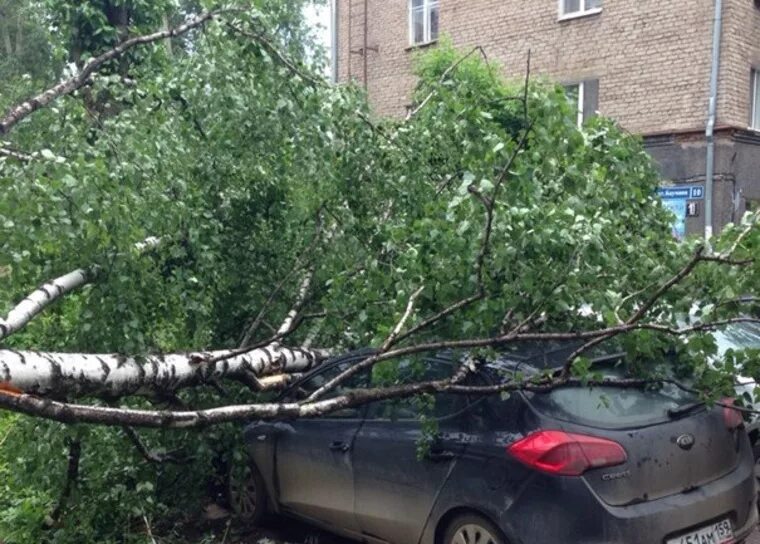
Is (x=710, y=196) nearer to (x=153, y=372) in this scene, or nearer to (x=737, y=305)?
(x=737, y=305)

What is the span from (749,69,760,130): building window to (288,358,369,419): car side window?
547 inches

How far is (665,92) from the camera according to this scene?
16.3 metres

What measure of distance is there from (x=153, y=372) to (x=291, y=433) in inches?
55.2

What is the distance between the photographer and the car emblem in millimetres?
4160

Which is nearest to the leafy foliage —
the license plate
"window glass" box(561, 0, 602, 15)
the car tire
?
the license plate

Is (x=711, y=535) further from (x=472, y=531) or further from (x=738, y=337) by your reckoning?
(x=738, y=337)

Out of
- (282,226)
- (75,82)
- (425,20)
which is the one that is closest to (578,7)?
(425,20)

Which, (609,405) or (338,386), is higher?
(609,405)

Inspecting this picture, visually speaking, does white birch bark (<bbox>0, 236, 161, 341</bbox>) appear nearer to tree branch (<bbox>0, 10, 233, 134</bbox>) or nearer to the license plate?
tree branch (<bbox>0, 10, 233, 134</bbox>)

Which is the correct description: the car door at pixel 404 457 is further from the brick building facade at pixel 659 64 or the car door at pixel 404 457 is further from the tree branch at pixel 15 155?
the brick building facade at pixel 659 64

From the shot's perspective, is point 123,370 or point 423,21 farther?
point 423,21

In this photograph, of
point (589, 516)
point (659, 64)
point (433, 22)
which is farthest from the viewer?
point (433, 22)

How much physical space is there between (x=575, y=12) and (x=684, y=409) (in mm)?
14938

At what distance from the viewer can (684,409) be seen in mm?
4285
